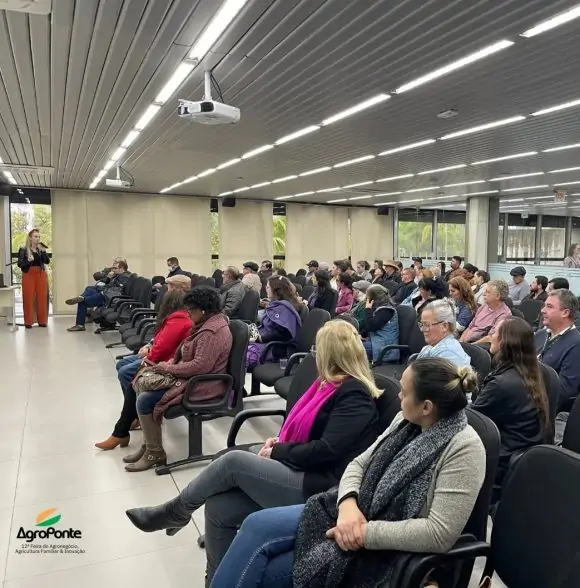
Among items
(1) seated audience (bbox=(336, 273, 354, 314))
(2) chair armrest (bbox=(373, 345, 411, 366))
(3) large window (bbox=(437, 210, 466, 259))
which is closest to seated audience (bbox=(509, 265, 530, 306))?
(1) seated audience (bbox=(336, 273, 354, 314))

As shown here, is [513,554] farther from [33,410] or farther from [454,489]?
[33,410]

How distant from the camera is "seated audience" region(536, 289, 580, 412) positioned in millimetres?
2934

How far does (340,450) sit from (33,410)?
364cm

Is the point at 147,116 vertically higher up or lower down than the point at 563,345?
higher up

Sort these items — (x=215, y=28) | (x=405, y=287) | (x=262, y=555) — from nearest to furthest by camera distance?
(x=262, y=555), (x=215, y=28), (x=405, y=287)

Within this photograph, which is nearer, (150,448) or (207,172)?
(150,448)

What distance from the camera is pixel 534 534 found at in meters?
1.36

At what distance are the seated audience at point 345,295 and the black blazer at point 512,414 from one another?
14.8 feet

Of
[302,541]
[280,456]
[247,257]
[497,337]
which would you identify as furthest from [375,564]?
[247,257]

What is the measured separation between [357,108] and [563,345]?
10.9 ft

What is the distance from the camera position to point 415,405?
1.56 m

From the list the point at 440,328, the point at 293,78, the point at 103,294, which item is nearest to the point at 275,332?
the point at 440,328

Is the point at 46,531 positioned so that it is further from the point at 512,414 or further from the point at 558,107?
the point at 558,107

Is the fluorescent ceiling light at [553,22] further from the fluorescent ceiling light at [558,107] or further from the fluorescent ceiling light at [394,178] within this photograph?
the fluorescent ceiling light at [394,178]
